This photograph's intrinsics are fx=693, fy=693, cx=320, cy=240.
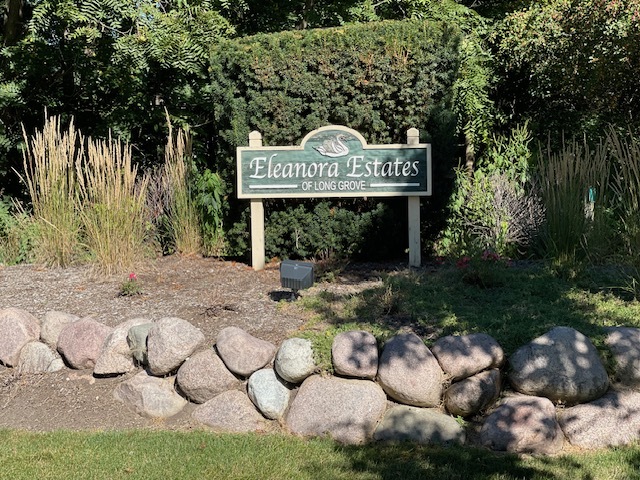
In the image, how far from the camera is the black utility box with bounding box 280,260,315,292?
5715mm

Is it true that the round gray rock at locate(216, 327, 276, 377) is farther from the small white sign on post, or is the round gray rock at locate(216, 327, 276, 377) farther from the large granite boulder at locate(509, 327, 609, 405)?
the small white sign on post

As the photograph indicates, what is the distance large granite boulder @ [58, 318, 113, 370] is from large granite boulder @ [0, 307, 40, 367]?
0.32 meters

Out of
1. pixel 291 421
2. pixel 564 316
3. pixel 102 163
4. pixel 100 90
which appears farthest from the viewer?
pixel 100 90

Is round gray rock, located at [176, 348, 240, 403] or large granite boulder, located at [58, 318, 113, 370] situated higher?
large granite boulder, located at [58, 318, 113, 370]

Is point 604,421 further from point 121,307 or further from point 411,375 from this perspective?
point 121,307

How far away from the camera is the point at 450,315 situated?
5355 millimetres

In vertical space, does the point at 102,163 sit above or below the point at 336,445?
above

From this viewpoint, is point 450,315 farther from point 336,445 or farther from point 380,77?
point 380,77

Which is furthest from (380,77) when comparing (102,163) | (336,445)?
(336,445)

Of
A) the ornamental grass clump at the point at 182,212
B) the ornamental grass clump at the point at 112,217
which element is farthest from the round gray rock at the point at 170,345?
the ornamental grass clump at the point at 182,212

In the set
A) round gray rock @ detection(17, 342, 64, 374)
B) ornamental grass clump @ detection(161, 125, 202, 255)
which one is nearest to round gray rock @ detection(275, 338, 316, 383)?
round gray rock @ detection(17, 342, 64, 374)

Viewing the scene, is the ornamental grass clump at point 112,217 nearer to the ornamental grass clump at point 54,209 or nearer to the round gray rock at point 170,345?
the ornamental grass clump at point 54,209

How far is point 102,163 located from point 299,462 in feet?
14.8

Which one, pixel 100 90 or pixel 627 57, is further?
pixel 100 90
